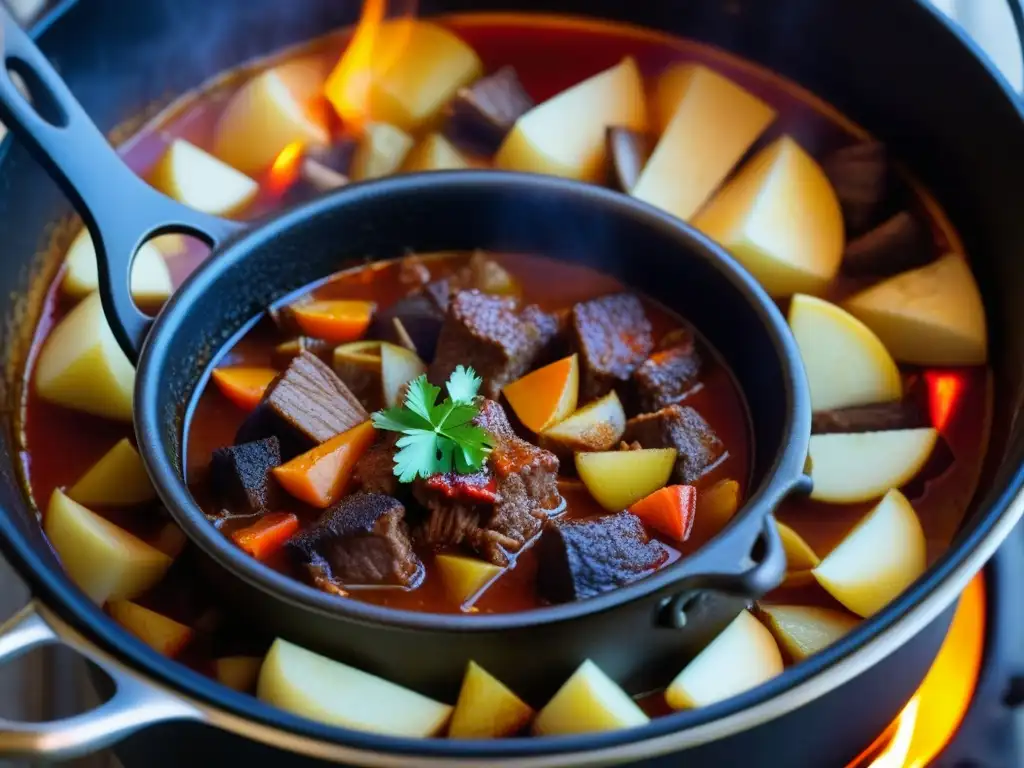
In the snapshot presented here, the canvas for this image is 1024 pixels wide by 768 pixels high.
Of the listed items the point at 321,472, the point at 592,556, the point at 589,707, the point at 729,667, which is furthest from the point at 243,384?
the point at 729,667

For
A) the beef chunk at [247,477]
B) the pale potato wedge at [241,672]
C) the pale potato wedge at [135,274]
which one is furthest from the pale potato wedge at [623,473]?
the pale potato wedge at [135,274]

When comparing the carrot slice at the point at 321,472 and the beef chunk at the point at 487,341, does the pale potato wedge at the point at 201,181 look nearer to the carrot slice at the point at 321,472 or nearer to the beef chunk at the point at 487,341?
the beef chunk at the point at 487,341

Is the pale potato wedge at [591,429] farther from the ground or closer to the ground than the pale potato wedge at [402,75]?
closer to the ground

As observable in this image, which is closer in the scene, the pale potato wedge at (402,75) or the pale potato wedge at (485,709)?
the pale potato wedge at (485,709)

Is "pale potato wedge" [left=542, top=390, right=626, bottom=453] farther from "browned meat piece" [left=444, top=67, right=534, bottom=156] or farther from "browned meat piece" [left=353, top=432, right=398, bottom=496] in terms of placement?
"browned meat piece" [left=444, top=67, right=534, bottom=156]

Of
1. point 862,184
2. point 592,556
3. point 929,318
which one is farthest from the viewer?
point 862,184

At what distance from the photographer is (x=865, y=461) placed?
2.34 metres

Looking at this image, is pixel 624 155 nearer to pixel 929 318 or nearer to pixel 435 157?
pixel 435 157

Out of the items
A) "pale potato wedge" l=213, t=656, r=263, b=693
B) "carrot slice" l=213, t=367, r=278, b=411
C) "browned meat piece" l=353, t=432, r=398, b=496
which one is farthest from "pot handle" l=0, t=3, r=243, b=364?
"pale potato wedge" l=213, t=656, r=263, b=693

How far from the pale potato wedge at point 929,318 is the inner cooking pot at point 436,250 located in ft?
1.43

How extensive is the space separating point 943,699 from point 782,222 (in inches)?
44.2

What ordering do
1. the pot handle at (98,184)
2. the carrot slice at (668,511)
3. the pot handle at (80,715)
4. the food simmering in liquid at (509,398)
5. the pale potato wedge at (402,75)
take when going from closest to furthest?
the pot handle at (80,715), the food simmering in liquid at (509,398), the carrot slice at (668,511), the pot handle at (98,184), the pale potato wedge at (402,75)

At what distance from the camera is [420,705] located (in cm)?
188

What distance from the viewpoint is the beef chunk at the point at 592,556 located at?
1.92 metres
